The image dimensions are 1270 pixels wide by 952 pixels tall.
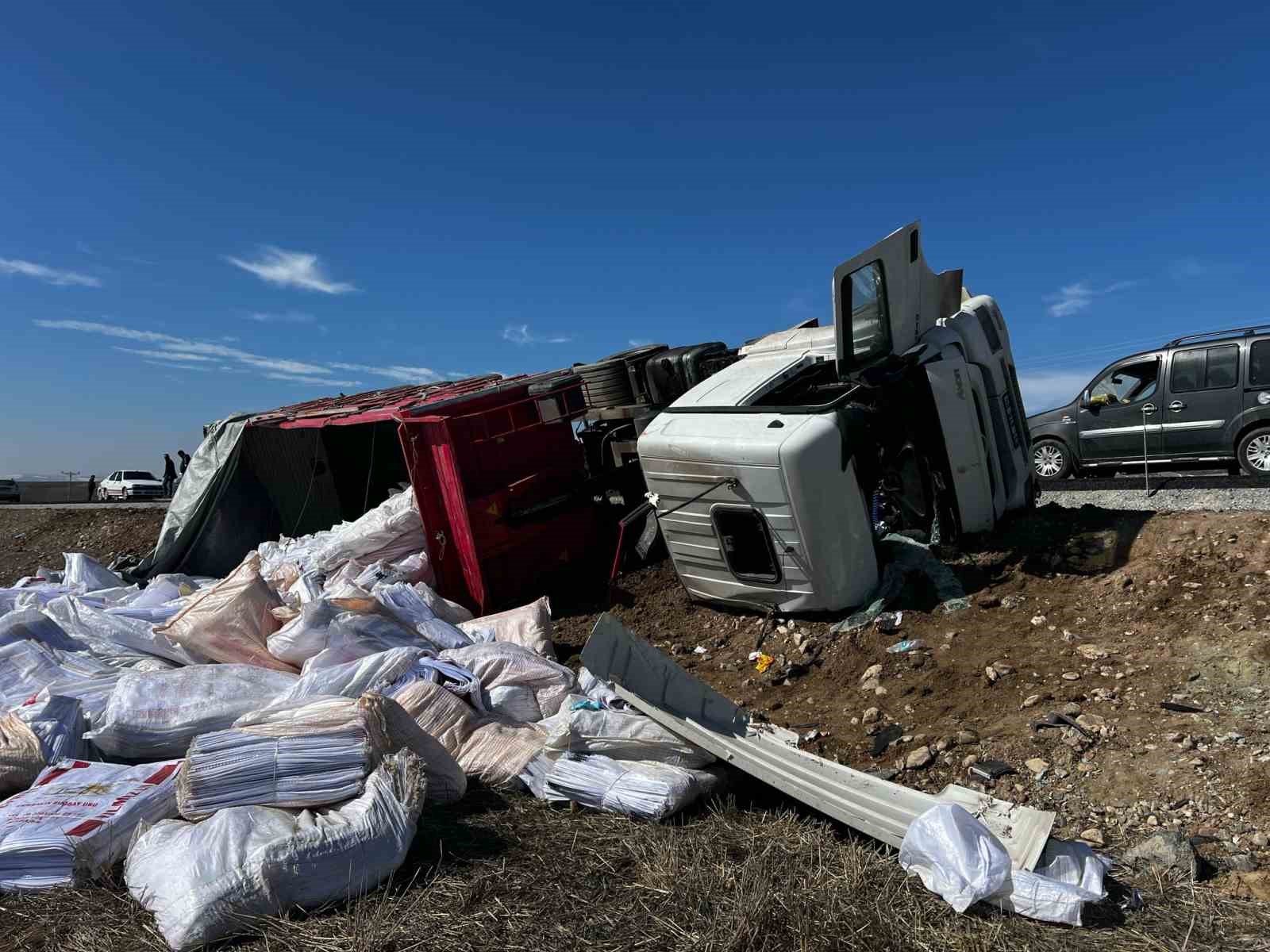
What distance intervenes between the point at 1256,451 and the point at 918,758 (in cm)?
758

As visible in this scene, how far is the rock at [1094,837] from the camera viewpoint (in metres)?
3.00

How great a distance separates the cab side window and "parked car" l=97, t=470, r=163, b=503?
25.4m

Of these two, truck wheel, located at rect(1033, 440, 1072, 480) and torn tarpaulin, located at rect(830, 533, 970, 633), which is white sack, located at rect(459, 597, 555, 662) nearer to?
torn tarpaulin, located at rect(830, 533, 970, 633)

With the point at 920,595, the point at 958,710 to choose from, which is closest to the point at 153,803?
the point at 958,710

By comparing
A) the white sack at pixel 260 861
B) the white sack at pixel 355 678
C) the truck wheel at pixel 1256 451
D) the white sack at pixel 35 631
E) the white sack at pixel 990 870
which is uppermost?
the white sack at pixel 35 631

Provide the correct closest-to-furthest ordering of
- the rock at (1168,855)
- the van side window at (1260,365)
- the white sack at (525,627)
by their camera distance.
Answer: the rock at (1168,855), the white sack at (525,627), the van side window at (1260,365)

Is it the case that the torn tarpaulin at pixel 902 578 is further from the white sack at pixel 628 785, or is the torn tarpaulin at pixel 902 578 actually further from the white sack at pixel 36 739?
the white sack at pixel 36 739

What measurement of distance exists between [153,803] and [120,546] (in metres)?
10.9

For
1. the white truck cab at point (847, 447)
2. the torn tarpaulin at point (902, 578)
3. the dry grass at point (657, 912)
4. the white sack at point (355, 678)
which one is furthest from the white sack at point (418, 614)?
the dry grass at point (657, 912)

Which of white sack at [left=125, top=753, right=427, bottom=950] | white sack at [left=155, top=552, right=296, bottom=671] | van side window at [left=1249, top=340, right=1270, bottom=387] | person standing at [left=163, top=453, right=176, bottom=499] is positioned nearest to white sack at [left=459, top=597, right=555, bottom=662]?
white sack at [left=155, top=552, right=296, bottom=671]

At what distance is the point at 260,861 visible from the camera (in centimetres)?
249

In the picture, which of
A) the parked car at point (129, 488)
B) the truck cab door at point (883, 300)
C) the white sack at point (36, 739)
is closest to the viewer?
the white sack at point (36, 739)

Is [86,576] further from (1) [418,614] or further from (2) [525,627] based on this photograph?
(2) [525,627]

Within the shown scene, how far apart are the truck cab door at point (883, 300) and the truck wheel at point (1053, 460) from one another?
5.63 m
